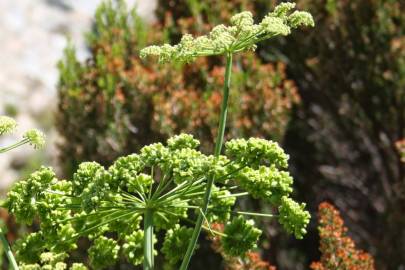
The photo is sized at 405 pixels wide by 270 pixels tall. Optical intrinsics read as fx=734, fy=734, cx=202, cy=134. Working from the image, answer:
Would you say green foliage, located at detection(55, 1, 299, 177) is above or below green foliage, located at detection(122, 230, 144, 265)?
above

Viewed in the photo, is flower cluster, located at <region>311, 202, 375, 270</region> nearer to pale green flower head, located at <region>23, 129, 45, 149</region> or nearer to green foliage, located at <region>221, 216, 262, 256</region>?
green foliage, located at <region>221, 216, 262, 256</region>

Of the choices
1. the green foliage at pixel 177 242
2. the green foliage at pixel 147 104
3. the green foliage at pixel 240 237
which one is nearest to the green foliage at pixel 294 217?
the green foliage at pixel 240 237

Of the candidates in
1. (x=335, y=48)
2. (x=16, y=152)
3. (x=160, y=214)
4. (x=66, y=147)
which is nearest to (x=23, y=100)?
(x=16, y=152)

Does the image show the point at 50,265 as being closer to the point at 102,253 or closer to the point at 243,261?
the point at 102,253

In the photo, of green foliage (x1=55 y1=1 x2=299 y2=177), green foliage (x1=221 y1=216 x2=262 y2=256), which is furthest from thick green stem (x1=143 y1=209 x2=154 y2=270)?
green foliage (x1=55 y1=1 x2=299 y2=177)

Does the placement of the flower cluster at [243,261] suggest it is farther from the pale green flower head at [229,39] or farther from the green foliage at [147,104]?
the green foliage at [147,104]

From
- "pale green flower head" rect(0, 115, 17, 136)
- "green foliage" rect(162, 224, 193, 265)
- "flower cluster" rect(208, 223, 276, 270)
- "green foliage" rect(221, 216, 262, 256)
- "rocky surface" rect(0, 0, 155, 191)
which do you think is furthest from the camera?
"rocky surface" rect(0, 0, 155, 191)
